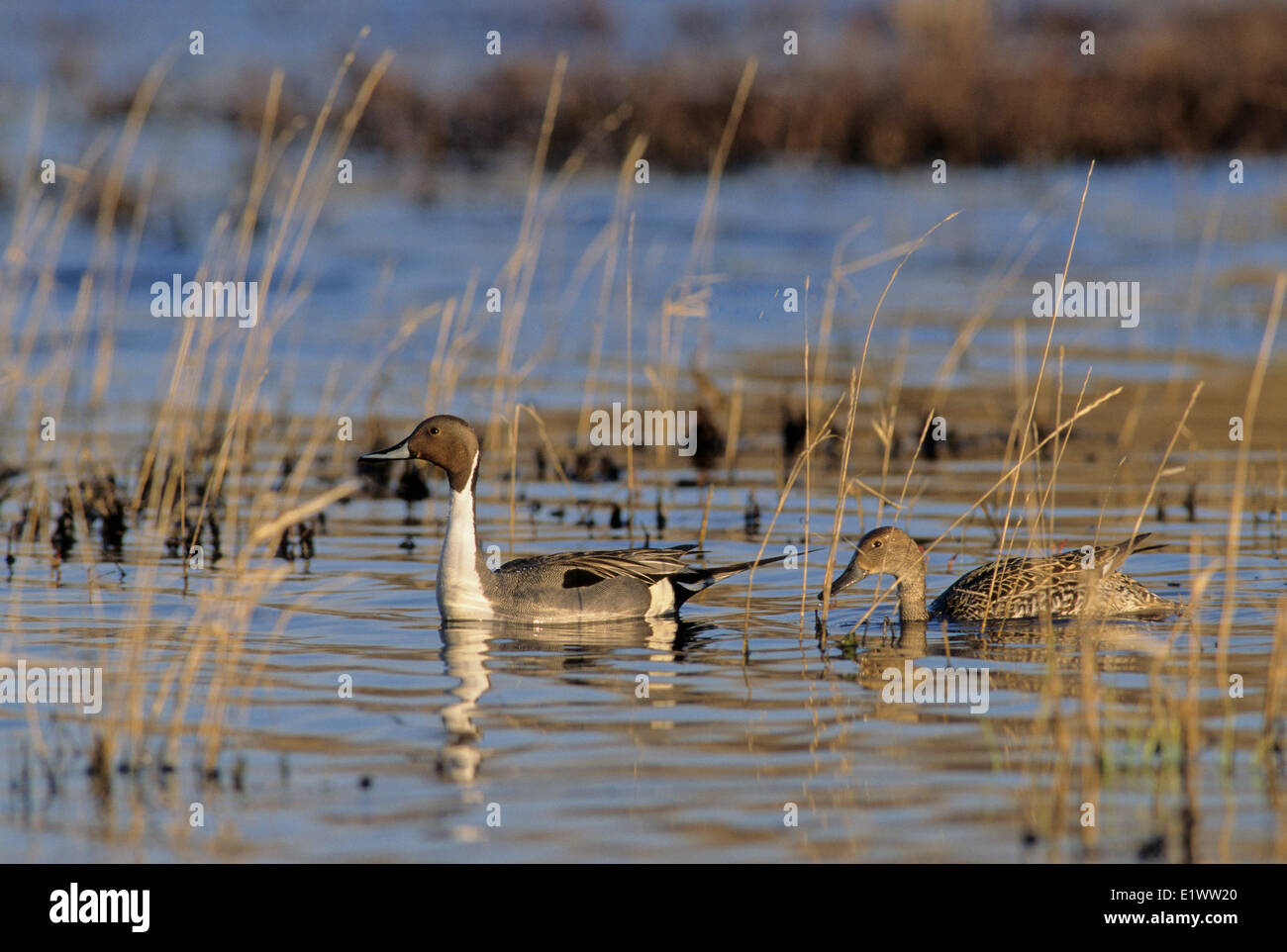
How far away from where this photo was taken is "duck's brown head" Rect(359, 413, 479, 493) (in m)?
8.72

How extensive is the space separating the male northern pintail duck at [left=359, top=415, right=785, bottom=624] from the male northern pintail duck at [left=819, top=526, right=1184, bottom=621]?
47 cm

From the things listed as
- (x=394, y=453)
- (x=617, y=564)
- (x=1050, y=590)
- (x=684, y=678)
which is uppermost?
(x=394, y=453)

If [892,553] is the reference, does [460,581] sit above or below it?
below

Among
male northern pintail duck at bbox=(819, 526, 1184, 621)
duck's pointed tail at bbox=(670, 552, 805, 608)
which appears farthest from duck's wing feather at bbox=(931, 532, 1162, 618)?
duck's pointed tail at bbox=(670, 552, 805, 608)

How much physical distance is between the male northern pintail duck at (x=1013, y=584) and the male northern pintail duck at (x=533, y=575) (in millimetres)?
472

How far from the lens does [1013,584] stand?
8305 millimetres

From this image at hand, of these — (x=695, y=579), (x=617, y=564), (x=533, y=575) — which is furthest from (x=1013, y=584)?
(x=533, y=575)

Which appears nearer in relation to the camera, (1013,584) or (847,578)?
(1013,584)

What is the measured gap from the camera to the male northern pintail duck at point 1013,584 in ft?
27.2

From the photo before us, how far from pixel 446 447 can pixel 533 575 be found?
699mm

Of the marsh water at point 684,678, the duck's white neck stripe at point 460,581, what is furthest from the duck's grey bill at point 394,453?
the marsh water at point 684,678

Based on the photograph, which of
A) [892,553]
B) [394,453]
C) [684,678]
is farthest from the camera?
[394,453]

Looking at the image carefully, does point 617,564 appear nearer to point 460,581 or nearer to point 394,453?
point 460,581

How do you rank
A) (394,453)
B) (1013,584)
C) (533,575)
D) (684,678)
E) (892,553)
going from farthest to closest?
(394,453), (533,575), (892,553), (1013,584), (684,678)
